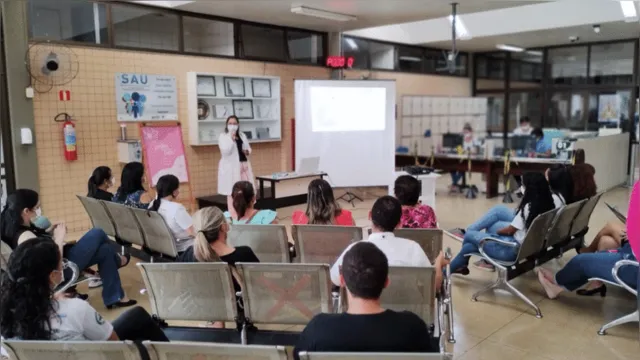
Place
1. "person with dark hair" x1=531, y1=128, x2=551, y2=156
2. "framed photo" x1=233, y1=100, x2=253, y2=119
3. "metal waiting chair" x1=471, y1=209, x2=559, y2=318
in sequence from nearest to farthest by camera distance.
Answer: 1. "metal waiting chair" x1=471, y1=209, x2=559, y2=318
2. "framed photo" x1=233, y1=100, x2=253, y2=119
3. "person with dark hair" x1=531, y1=128, x2=551, y2=156

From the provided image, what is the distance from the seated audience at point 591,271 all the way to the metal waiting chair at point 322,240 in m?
1.62

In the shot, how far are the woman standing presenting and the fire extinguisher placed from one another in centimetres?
178

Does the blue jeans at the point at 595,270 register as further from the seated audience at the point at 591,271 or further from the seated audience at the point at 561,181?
the seated audience at the point at 561,181

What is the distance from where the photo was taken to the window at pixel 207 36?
730cm

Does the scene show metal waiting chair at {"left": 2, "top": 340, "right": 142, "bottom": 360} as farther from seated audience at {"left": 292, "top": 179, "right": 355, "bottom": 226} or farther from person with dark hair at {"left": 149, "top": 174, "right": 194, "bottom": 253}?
person with dark hair at {"left": 149, "top": 174, "right": 194, "bottom": 253}

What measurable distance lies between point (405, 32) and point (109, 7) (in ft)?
20.0

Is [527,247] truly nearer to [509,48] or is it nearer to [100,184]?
[100,184]

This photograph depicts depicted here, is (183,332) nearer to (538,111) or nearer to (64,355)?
(64,355)

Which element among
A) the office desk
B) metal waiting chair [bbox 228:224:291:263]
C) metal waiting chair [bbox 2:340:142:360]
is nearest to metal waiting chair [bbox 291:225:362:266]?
metal waiting chair [bbox 228:224:291:263]

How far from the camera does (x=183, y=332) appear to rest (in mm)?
2707

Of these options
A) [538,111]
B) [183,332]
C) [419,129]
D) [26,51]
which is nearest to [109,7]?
[26,51]

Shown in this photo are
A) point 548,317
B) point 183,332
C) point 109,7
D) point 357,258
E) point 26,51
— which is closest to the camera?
point 357,258

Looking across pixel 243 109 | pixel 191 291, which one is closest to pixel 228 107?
pixel 243 109

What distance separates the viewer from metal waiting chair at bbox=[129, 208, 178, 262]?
3.71 metres
